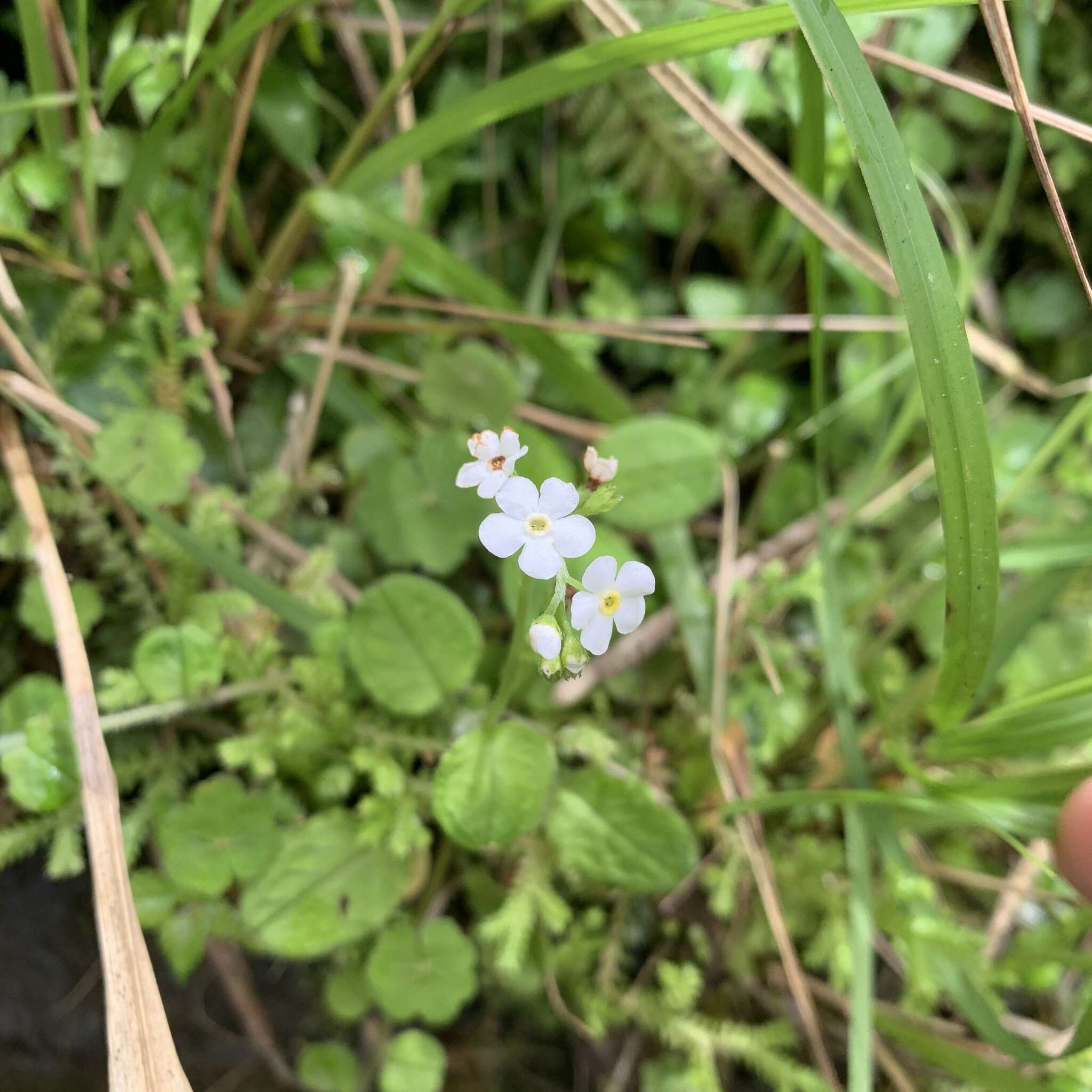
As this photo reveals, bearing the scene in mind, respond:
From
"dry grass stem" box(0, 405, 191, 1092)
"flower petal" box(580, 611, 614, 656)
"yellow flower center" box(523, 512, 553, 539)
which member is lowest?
"dry grass stem" box(0, 405, 191, 1092)

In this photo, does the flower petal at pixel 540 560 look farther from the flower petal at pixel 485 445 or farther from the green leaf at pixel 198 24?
the green leaf at pixel 198 24

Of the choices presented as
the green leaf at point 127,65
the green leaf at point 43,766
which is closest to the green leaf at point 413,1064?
the green leaf at point 43,766

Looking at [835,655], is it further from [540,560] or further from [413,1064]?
[413,1064]

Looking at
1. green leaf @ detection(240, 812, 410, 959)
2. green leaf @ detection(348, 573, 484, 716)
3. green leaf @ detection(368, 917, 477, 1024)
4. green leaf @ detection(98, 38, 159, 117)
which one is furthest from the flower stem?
green leaf @ detection(98, 38, 159, 117)

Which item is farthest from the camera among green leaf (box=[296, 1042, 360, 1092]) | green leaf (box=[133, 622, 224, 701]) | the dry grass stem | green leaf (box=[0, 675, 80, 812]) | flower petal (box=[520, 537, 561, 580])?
green leaf (box=[296, 1042, 360, 1092])

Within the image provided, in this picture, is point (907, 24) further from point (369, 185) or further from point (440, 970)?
point (440, 970)

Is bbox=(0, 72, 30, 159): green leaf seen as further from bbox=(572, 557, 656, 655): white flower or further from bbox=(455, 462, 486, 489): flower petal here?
bbox=(572, 557, 656, 655): white flower

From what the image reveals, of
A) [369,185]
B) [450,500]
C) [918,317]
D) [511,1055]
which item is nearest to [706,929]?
[511,1055]

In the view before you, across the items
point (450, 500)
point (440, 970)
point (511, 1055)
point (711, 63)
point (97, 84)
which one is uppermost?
point (711, 63)
